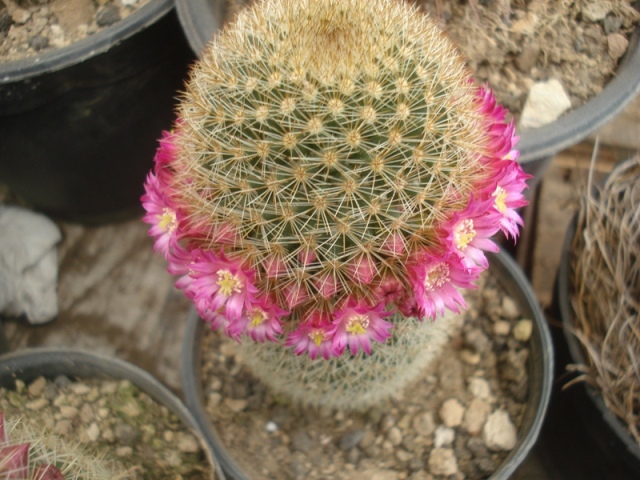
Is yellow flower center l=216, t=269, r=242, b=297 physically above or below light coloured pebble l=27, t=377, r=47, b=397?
above

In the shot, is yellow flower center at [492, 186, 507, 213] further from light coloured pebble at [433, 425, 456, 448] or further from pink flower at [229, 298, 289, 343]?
light coloured pebble at [433, 425, 456, 448]

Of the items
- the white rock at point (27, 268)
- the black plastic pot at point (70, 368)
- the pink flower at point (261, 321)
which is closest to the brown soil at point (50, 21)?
the white rock at point (27, 268)

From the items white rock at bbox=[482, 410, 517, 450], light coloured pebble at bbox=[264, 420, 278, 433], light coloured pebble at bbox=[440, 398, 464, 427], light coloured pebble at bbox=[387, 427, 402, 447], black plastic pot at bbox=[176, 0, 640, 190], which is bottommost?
white rock at bbox=[482, 410, 517, 450]

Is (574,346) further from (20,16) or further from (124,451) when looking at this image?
(20,16)

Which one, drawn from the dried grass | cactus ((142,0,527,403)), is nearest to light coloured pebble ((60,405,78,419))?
cactus ((142,0,527,403))

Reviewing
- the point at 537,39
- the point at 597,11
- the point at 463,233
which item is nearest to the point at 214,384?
the point at 463,233

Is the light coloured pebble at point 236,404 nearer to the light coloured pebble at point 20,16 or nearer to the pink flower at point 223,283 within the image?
the pink flower at point 223,283
